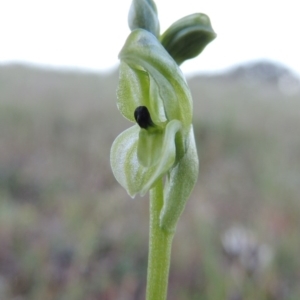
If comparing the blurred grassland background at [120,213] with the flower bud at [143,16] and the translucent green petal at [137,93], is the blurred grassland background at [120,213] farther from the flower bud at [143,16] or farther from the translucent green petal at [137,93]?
the flower bud at [143,16]

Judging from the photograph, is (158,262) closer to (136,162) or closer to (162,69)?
(136,162)

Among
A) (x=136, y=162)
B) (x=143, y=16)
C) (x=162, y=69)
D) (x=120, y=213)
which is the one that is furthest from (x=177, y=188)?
(x=120, y=213)

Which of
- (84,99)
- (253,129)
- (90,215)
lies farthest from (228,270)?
(84,99)

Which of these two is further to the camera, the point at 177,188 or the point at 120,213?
the point at 120,213

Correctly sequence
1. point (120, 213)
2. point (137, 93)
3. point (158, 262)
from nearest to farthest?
point (158, 262)
point (137, 93)
point (120, 213)

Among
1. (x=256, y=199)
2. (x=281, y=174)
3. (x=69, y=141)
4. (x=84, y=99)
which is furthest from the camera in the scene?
(x=84, y=99)

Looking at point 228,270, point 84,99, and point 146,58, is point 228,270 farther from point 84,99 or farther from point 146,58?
point 84,99
